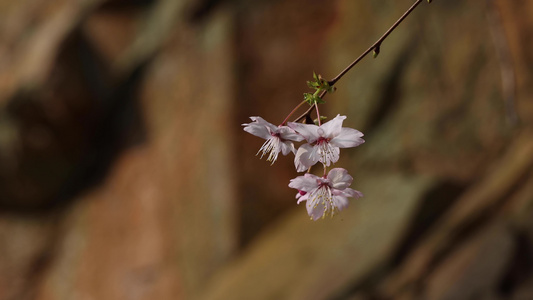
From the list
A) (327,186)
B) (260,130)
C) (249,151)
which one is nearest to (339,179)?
(327,186)

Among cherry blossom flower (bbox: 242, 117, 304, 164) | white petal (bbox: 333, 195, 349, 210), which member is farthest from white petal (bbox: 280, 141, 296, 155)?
white petal (bbox: 333, 195, 349, 210)

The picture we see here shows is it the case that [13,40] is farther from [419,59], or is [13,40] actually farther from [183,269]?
[419,59]

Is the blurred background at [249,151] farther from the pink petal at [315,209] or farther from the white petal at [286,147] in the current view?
the white petal at [286,147]

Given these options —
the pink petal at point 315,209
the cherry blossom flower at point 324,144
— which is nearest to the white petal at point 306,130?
the cherry blossom flower at point 324,144

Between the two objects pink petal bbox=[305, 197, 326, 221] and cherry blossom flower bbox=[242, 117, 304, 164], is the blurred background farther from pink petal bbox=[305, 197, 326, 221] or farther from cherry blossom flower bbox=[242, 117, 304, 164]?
cherry blossom flower bbox=[242, 117, 304, 164]

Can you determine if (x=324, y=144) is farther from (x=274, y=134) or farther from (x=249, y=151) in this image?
(x=249, y=151)

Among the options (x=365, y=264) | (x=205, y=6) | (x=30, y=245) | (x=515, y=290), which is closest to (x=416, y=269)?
(x=365, y=264)

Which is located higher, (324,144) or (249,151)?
(249,151)

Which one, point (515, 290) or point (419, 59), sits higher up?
point (419, 59)
